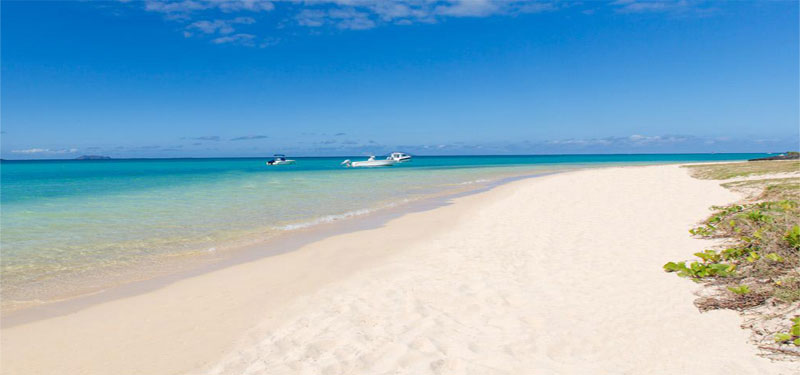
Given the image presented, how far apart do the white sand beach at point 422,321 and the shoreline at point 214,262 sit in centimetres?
35

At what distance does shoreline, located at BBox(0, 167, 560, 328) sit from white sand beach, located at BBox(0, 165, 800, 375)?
0.35 m

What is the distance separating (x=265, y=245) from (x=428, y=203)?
416 inches

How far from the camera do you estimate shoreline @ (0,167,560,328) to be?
260 inches

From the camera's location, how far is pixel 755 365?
3.77 meters

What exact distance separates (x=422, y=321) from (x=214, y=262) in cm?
630

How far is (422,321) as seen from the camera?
532 centimetres

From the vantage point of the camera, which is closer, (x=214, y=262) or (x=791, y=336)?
(x=791, y=336)

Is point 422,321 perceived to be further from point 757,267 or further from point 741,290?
point 757,267

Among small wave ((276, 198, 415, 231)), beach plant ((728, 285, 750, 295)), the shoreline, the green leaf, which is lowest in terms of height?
small wave ((276, 198, 415, 231))

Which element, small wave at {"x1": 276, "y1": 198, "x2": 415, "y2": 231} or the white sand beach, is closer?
the white sand beach

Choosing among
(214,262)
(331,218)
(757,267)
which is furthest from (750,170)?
(214,262)

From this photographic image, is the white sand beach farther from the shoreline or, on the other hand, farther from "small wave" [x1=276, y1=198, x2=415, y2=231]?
"small wave" [x1=276, y1=198, x2=415, y2=231]

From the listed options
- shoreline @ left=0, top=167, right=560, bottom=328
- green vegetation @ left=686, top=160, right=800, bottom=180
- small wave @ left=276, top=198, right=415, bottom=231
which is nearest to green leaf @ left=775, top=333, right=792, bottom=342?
shoreline @ left=0, top=167, right=560, bottom=328

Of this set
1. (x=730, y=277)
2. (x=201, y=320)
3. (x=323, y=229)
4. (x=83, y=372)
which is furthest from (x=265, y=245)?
(x=730, y=277)
